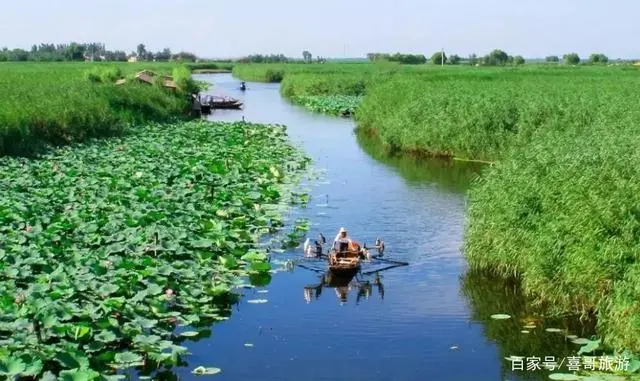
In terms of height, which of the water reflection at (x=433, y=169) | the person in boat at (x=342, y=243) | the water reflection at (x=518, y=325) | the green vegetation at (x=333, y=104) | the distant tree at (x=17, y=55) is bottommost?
the water reflection at (x=518, y=325)

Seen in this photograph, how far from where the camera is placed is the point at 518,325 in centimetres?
1043

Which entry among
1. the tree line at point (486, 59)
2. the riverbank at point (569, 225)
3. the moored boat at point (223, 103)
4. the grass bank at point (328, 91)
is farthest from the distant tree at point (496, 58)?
the riverbank at point (569, 225)

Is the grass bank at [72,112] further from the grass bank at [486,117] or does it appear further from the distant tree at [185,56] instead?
the distant tree at [185,56]

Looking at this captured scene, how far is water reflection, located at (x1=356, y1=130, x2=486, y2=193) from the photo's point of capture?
21859 millimetres

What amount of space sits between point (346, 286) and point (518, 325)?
2662 mm

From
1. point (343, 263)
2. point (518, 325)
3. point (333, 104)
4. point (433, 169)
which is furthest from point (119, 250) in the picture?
point (333, 104)

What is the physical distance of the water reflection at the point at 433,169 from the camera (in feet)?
71.7

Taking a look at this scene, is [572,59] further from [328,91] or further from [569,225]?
[569,225]

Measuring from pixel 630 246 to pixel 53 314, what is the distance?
618 centimetres

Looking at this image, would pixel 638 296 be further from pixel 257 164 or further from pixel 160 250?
pixel 257 164

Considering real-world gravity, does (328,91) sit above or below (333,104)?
above

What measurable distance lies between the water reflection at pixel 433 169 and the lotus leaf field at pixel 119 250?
382 cm

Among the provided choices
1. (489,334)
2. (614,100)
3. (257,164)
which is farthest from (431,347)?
(614,100)

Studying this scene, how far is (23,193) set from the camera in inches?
581
